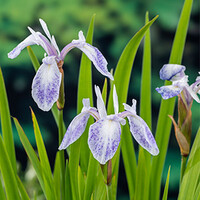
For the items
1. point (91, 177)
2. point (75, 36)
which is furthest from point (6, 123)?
point (75, 36)

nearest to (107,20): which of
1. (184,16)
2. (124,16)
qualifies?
(124,16)

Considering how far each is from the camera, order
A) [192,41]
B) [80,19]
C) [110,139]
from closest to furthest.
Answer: [110,139] < [80,19] < [192,41]

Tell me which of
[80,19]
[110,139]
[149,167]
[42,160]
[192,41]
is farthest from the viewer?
[192,41]

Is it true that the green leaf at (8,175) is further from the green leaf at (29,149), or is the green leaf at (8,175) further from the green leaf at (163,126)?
the green leaf at (163,126)

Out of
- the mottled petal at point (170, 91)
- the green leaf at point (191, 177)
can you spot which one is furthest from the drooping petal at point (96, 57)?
the green leaf at point (191, 177)

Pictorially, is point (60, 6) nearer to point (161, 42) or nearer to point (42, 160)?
point (161, 42)

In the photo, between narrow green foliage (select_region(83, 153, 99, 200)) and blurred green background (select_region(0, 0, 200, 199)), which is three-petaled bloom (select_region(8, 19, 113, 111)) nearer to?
narrow green foliage (select_region(83, 153, 99, 200))
